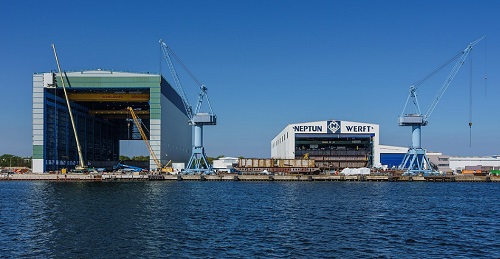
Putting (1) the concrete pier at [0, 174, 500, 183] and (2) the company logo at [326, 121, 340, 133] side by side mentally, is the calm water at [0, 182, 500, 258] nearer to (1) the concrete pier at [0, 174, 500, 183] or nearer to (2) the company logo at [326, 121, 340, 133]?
(1) the concrete pier at [0, 174, 500, 183]

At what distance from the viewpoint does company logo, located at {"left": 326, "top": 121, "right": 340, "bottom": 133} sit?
165000 mm

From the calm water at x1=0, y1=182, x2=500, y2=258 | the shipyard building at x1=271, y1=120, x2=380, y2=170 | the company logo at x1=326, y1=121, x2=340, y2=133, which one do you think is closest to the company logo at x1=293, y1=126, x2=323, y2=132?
the shipyard building at x1=271, y1=120, x2=380, y2=170

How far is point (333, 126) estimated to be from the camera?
165 meters

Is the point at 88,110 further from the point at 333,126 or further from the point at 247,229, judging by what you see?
the point at 247,229

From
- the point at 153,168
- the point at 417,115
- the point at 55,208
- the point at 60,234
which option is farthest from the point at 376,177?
the point at 60,234

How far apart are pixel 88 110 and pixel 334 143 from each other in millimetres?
82330

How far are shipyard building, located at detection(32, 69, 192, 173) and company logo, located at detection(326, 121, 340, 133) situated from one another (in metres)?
51.3

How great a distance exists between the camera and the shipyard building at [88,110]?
12081cm

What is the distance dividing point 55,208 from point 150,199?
1514 centimetres

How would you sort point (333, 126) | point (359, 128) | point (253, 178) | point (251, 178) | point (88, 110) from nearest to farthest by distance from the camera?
point (251, 178) < point (253, 178) < point (88, 110) < point (333, 126) < point (359, 128)

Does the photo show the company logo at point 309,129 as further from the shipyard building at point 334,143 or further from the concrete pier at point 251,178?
the concrete pier at point 251,178

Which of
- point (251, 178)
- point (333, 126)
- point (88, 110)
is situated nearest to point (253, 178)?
point (251, 178)

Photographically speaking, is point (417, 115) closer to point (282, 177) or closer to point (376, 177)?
point (376, 177)

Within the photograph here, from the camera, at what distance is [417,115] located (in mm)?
142875
